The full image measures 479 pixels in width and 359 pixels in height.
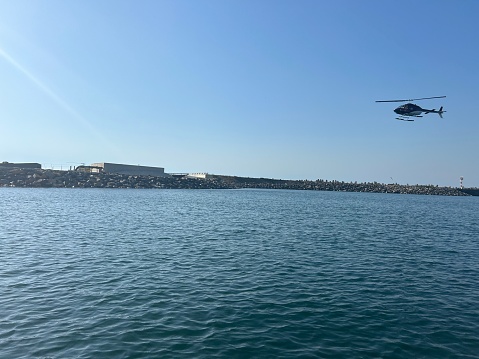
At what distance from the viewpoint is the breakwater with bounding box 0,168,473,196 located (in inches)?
4701

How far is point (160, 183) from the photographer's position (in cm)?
14662

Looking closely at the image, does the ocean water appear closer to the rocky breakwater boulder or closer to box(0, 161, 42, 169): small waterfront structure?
the rocky breakwater boulder

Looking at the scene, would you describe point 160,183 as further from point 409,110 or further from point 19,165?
point 409,110

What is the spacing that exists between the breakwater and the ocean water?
322ft

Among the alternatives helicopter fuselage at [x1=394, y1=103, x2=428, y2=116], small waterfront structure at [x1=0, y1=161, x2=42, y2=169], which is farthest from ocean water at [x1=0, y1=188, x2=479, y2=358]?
small waterfront structure at [x1=0, y1=161, x2=42, y2=169]

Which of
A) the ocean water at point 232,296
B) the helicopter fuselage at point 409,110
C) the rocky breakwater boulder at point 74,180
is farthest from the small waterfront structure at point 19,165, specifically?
the helicopter fuselage at point 409,110

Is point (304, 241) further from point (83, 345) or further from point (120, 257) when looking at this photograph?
point (83, 345)

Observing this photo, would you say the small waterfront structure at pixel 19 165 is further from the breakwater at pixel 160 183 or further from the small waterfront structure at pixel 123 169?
the small waterfront structure at pixel 123 169

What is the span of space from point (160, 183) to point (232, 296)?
134m

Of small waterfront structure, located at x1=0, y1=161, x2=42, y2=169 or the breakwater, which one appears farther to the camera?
→ small waterfront structure, located at x1=0, y1=161, x2=42, y2=169

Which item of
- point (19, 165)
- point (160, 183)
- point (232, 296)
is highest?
point (19, 165)

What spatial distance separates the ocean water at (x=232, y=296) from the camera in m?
11.9

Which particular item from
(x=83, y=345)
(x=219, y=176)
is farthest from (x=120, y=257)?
(x=219, y=176)

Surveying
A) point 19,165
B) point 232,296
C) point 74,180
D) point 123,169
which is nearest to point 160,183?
point 123,169
